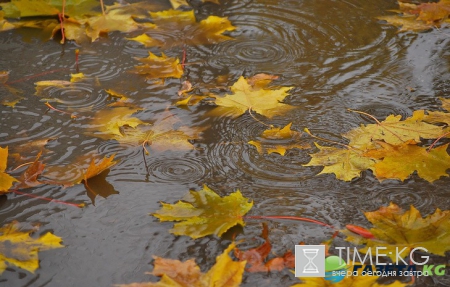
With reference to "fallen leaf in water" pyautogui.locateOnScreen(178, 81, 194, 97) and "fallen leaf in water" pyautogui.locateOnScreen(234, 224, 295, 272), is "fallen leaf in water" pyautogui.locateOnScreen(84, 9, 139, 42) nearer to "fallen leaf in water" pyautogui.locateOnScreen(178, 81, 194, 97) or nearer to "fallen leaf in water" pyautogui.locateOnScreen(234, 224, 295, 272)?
"fallen leaf in water" pyautogui.locateOnScreen(178, 81, 194, 97)

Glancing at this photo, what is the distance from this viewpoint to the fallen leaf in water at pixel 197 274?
1.43 meters

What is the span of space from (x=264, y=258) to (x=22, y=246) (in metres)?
0.69

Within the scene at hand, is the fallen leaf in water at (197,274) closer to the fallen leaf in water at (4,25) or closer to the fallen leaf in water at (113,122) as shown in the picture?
the fallen leaf in water at (113,122)

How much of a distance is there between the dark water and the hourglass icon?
48 millimetres

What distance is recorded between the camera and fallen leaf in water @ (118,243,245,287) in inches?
56.2

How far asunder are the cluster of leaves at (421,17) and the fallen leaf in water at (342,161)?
1172 mm

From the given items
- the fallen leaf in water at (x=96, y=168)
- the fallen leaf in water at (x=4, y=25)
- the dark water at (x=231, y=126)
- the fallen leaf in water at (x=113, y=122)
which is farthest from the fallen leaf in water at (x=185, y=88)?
the fallen leaf in water at (x=4, y=25)

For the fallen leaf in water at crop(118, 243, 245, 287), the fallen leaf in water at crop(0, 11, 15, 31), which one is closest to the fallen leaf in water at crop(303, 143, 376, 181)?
the fallen leaf in water at crop(118, 243, 245, 287)

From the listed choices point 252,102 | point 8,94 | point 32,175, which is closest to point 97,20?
point 8,94

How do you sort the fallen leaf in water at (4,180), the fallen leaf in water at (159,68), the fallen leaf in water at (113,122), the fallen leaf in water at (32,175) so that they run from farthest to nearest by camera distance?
the fallen leaf in water at (159,68) < the fallen leaf in water at (113,122) < the fallen leaf in water at (32,175) < the fallen leaf in water at (4,180)

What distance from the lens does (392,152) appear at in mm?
1902

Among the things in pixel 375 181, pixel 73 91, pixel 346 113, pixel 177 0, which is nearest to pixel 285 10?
pixel 177 0

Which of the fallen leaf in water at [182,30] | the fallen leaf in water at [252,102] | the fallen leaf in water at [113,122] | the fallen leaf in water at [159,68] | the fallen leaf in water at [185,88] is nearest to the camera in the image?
the fallen leaf in water at [113,122]

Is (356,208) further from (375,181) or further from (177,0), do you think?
(177,0)
